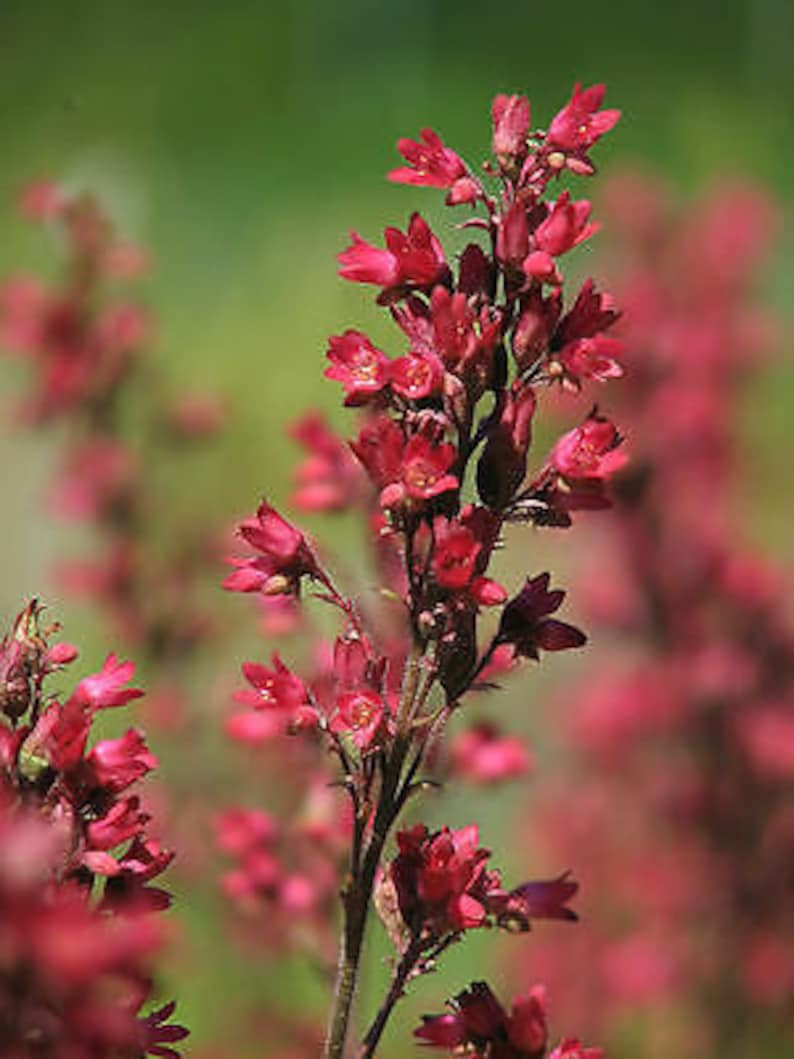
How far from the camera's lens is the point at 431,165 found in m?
1.52

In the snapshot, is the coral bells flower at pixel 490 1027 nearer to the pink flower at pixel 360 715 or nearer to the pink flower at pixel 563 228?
the pink flower at pixel 360 715

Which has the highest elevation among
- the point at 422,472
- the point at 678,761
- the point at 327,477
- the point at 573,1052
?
the point at 678,761

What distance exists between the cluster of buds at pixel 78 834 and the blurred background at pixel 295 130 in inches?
163

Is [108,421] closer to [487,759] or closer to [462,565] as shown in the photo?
[487,759]

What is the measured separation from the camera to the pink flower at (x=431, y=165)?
1502 mm

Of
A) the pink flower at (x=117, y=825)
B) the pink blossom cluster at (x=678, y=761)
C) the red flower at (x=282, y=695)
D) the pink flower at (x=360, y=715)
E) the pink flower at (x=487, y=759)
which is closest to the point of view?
the pink flower at (x=117, y=825)

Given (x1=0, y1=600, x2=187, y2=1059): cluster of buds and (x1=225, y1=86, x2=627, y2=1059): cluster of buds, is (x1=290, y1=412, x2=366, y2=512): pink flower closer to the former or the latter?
(x1=225, y1=86, x2=627, y2=1059): cluster of buds

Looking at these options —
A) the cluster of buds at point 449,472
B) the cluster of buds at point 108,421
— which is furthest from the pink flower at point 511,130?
the cluster of buds at point 108,421

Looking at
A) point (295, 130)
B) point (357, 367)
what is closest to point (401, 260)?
point (357, 367)

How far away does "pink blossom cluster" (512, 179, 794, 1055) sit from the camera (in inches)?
124

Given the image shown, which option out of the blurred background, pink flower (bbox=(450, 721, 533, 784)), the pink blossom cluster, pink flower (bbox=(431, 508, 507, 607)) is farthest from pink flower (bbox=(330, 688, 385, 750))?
the blurred background

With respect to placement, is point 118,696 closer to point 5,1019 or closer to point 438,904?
point 438,904

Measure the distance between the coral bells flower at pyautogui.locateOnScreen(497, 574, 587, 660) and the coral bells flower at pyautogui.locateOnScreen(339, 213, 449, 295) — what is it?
280 mm

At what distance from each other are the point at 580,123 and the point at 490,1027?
2.54ft
